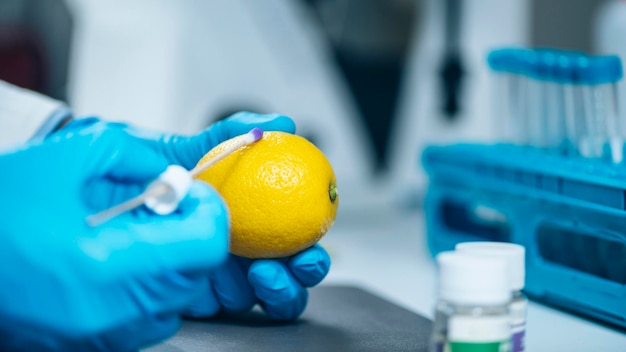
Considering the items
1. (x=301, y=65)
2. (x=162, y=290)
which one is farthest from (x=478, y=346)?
(x=301, y=65)

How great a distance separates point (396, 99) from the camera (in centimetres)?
154

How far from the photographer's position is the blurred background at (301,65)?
1240mm

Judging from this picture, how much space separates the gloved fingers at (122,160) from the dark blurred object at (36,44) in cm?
97

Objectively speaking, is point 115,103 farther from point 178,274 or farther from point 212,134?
point 178,274

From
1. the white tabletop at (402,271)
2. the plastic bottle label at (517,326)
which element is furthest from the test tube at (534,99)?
the plastic bottle label at (517,326)

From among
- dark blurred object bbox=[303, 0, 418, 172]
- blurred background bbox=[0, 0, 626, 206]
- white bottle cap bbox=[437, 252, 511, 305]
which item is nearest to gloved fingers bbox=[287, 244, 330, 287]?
white bottle cap bbox=[437, 252, 511, 305]

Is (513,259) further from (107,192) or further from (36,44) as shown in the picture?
(36,44)

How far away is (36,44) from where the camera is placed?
4.68 feet

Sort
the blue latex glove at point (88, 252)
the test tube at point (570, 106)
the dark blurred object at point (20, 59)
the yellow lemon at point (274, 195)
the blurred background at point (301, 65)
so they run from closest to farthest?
the blue latex glove at point (88, 252), the yellow lemon at point (274, 195), the test tube at point (570, 106), the blurred background at point (301, 65), the dark blurred object at point (20, 59)

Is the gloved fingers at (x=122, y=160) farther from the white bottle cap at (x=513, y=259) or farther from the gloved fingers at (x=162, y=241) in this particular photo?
the white bottle cap at (x=513, y=259)

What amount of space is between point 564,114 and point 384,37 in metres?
0.67

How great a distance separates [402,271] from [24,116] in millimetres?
498

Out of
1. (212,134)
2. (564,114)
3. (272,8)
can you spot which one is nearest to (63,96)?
(272,8)

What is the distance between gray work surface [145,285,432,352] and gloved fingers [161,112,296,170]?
155 mm
